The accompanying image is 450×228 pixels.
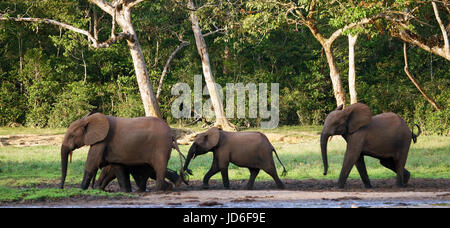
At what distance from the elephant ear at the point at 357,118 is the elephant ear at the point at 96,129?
4.83m

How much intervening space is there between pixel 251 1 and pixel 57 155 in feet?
24.2

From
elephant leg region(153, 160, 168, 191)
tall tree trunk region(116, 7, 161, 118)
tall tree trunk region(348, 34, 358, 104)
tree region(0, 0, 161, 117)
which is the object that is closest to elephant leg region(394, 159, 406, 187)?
elephant leg region(153, 160, 168, 191)

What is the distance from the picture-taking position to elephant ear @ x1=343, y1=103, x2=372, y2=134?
52.0 ft

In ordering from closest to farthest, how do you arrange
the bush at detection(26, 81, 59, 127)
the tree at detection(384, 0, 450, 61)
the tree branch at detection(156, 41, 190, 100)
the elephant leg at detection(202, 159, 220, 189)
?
the elephant leg at detection(202, 159, 220, 189), the tree at detection(384, 0, 450, 61), the bush at detection(26, 81, 59, 127), the tree branch at detection(156, 41, 190, 100)

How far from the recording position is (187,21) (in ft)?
114

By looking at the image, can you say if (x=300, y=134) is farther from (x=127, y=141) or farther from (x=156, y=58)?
(x=127, y=141)

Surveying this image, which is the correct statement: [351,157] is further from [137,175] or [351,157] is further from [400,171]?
[137,175]

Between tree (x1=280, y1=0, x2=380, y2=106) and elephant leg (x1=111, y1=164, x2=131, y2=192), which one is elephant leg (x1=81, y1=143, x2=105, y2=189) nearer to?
elephant leg (x1=111, y1=164, x2=131, y2=192)

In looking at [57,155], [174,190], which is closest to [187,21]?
[57,155]

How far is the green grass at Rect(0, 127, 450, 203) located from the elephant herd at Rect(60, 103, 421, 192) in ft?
4.40

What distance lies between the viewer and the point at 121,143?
14.8 m

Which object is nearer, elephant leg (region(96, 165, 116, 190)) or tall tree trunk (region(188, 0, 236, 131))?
elephant leg (region(96, 165, 116, 190))

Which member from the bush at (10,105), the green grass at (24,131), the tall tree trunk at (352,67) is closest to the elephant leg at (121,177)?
the tall tree trunk at (352,67)
